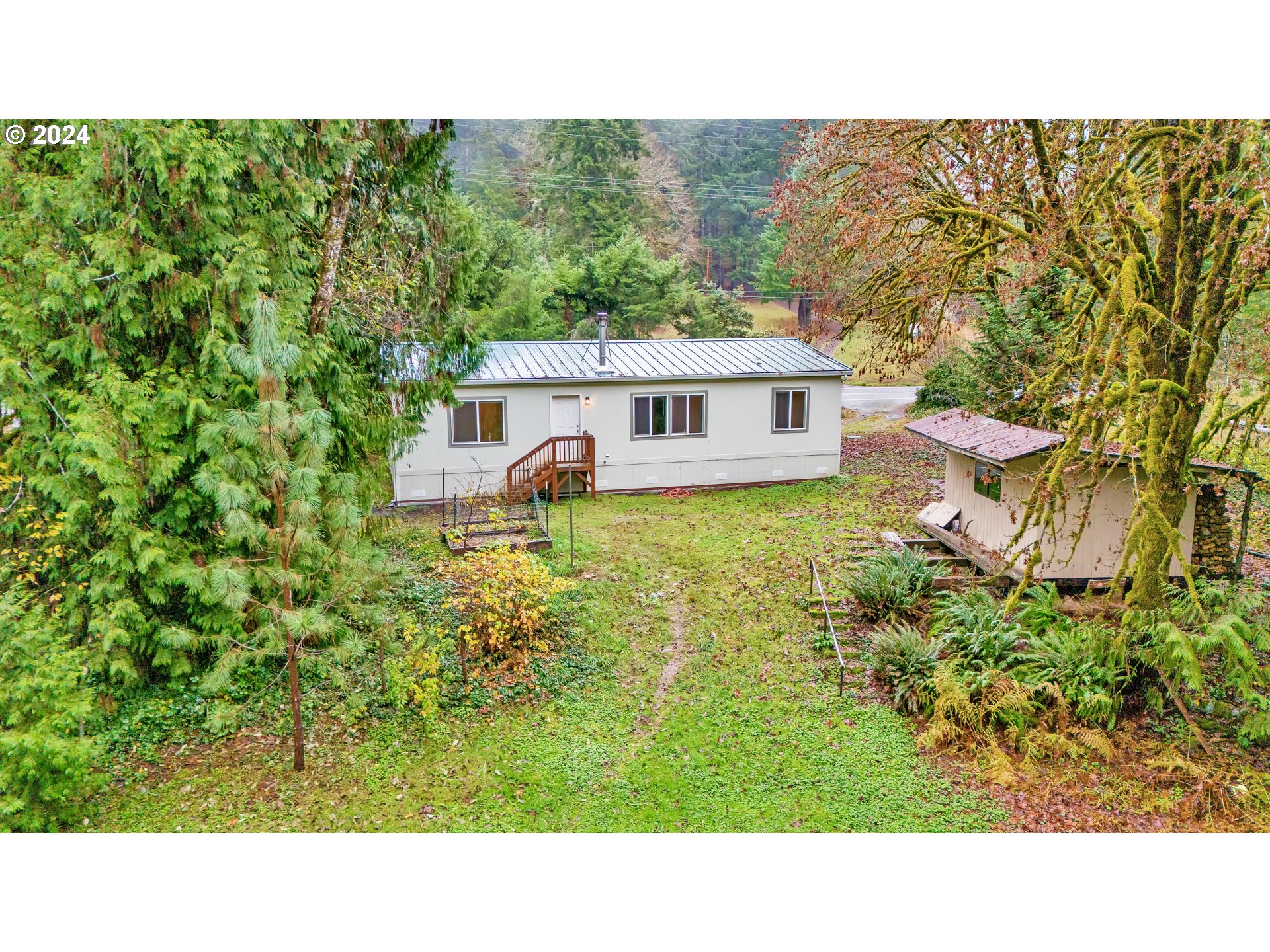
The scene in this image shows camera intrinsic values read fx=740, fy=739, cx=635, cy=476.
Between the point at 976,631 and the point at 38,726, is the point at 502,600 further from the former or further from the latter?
the point at 976,631

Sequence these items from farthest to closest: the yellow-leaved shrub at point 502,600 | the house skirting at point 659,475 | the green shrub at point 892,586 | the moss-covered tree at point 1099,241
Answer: the house skirting at point 659,475 < the green shrub at point 892,586 < the yellow-leaved shrub at point 502,600 < the moss-covered tree at point 1099,241

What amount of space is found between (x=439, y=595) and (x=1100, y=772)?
551 centimetres

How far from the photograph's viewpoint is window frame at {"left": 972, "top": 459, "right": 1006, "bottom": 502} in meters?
8.43

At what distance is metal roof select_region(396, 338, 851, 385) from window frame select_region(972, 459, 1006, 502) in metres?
5.20

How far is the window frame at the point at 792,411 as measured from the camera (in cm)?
1391

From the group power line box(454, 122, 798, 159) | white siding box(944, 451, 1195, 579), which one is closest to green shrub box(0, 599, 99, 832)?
white siding box(944, 451, 1195, 579)

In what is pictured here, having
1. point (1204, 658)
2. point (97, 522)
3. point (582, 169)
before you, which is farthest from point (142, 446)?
point (582, 169)

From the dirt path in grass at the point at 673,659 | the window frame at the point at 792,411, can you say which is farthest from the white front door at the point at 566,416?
the dirt path in grass at the point at 673,659

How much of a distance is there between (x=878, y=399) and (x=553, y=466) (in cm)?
1336

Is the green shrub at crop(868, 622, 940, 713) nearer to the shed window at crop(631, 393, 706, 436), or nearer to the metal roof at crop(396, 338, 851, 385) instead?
the shed window at crop(631, 393, 706, 436)

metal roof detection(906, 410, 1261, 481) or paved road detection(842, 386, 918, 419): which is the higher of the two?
metal roof detection(906, 410, 1261, 481)

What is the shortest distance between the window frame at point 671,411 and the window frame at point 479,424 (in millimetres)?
2249

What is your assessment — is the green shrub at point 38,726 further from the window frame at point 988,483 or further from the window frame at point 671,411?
the window frame at point 671,411

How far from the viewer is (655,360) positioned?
44.9ft
